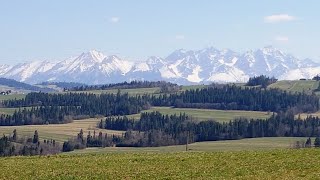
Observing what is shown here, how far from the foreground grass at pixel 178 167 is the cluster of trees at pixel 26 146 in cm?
9557

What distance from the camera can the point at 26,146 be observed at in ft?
525

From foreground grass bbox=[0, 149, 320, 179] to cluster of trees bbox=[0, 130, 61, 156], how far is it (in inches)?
3763

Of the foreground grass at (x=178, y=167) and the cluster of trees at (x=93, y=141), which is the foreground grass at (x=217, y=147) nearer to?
the cluster of trees at (x=93, y=141)

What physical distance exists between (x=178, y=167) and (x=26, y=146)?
402 feet

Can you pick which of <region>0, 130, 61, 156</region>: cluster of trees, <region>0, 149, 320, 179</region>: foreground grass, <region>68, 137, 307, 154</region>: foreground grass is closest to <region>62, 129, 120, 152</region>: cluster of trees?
<region>0, 130, 61, 156</region>: cluster of trees

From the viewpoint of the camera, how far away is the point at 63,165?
4753 cm

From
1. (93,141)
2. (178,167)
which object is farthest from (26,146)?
(178,167)

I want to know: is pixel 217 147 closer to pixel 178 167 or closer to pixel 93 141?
pixel 93 141

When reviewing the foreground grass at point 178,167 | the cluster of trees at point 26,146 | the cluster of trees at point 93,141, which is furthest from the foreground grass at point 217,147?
the foreground grass at point 178,167

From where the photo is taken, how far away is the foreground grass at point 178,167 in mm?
39312

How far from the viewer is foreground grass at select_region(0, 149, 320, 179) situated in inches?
1548

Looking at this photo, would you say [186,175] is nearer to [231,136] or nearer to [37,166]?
[37,166]

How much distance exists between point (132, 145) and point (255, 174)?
14719 centimetres

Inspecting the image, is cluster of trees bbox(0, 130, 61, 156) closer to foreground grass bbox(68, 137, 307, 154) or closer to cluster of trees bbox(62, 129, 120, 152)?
cluster of trees bbox(62, 129, 120, 152)
